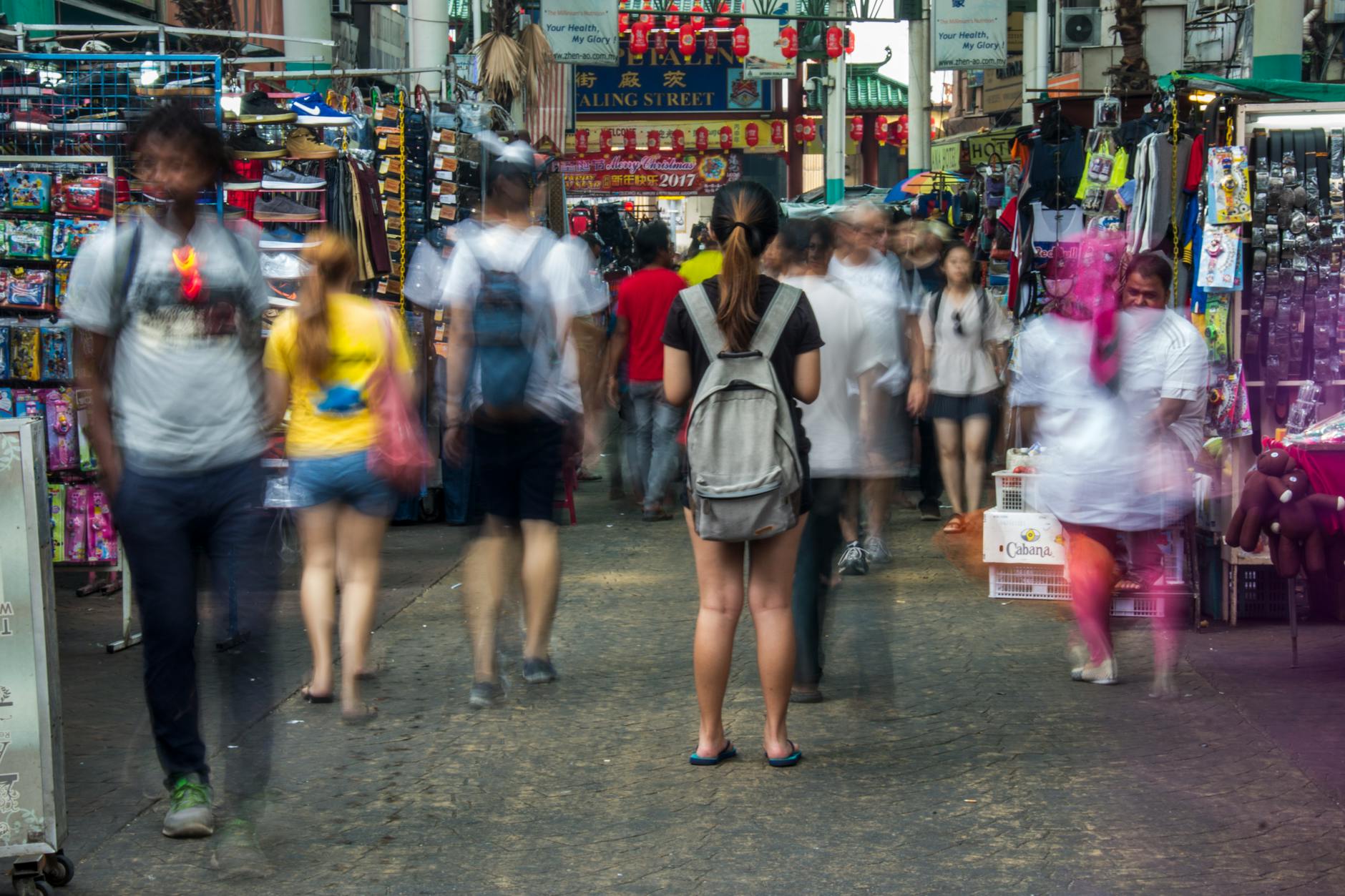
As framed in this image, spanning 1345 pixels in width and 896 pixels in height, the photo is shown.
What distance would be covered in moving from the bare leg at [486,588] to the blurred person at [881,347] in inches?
65.5

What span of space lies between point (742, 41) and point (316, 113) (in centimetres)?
2458

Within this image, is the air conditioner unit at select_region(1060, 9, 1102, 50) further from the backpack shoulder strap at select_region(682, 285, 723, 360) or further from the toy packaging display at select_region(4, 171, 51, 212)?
the backpack shoulder strap at select_region(682, 285, 723, 360)

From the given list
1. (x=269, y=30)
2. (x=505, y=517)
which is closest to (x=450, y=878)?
(x=505, y=517)

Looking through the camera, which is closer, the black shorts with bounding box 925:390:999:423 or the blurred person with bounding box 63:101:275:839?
the blurred person with bounding box 63:101:275:839

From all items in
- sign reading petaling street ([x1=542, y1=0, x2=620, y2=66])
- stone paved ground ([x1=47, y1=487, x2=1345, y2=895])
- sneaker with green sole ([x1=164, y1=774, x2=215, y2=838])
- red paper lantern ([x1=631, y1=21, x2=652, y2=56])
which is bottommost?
stone paved ground ([x1=47, y1=487, x2=1345, y2=895])

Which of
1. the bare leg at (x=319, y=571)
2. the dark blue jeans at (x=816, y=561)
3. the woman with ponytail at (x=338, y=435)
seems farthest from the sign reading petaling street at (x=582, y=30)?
the dark blue jeans at (x=816, y=561)

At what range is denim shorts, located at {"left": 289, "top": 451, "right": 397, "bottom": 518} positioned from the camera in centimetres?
603

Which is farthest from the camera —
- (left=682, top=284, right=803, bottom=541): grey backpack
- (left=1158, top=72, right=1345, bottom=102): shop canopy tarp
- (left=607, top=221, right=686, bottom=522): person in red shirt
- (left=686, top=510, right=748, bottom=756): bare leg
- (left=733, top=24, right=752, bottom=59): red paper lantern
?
(left=733, top=24, right=752, bottom=59): red paper lantern

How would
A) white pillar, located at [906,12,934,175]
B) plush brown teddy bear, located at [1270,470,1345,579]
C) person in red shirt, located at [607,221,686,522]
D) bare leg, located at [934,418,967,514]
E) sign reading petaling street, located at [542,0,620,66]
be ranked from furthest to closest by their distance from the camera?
white pillar, located at [906,12,934,175] < sign reading petaling street, located at [542,0,620,66] < person in red shirt, located at [607,221,686,522] < bare leg, located at [934,418,967,514] < plush brown teddy bear, located at [1270,470,1345,579]

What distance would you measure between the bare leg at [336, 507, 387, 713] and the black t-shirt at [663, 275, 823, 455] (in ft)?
5.30

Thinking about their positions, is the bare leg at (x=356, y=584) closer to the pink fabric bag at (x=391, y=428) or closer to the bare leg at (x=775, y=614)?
the pink fabric bag at (x=391, y=428)

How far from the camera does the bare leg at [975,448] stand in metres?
10.1

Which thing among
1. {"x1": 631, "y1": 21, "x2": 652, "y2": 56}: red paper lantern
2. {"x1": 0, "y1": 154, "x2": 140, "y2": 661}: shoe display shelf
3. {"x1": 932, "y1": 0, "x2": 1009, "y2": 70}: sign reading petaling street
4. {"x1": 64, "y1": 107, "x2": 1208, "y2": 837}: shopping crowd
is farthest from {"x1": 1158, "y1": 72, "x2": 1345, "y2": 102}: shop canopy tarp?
{"x1": 631, "y1": 21, "x2": 652, "y2": 56}: red paper lantern

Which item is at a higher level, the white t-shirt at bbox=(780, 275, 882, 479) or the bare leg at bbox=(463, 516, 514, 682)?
the white t-shirt at bbox=(780, 275, 882, 479)
